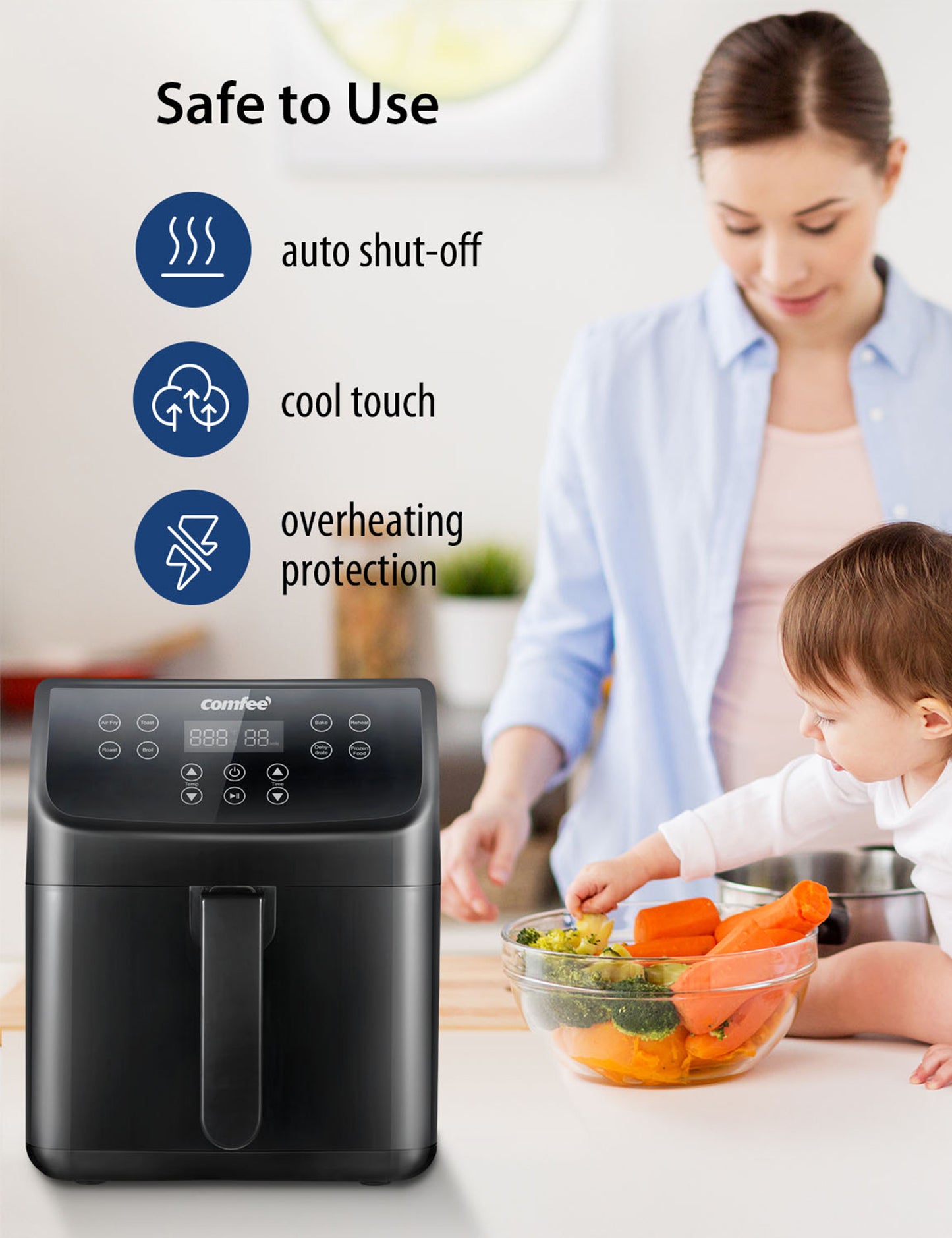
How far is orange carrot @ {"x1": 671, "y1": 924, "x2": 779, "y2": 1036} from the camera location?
88 cm

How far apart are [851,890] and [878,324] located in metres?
0.74

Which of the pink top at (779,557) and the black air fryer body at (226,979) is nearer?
the black air fryer body at (226,979)

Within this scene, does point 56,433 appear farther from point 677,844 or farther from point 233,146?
point 677,844

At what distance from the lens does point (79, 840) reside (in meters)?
0.77

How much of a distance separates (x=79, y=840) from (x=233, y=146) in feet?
3.55

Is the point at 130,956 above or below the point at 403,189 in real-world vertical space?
below

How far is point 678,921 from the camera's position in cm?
99

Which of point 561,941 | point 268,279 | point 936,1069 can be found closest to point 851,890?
point 936,1069

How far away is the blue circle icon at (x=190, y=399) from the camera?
5.13 feet

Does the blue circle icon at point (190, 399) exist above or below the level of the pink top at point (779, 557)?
above

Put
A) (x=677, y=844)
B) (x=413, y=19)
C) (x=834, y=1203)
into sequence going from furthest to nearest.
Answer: (x=413, y=19)
(x=677, y=844)
(x=834, y=1203)

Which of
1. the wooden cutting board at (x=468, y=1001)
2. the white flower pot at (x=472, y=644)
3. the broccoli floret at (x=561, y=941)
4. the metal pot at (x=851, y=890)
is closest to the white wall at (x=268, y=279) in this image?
the white flower pot at (x=472, y=644)

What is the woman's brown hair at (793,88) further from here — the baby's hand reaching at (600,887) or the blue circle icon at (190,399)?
the baby's hand reaching at (600,887)

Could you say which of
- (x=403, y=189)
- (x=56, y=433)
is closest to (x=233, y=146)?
(x=403, y=189)
